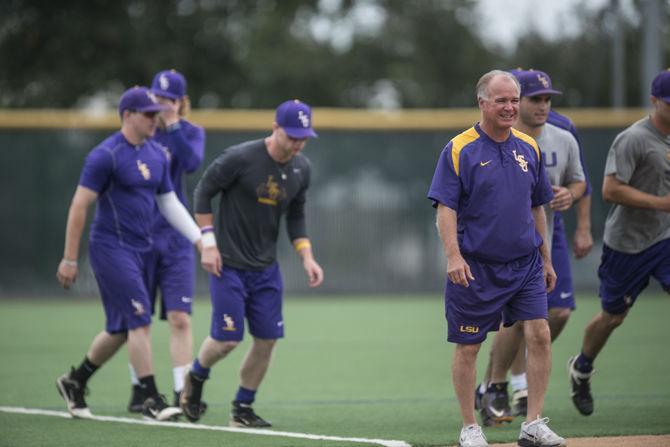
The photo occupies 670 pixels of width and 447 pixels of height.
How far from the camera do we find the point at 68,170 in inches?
819

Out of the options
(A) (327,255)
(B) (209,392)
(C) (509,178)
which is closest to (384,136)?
(A) (327,255)

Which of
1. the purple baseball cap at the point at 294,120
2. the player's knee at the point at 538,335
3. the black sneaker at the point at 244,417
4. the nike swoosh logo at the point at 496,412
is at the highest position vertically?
the purple baseball cap at the point at 294,120

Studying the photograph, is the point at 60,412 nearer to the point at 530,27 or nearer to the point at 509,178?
the point at 509,178

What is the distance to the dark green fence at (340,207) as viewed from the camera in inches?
817

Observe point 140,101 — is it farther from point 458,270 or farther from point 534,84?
point 458,270

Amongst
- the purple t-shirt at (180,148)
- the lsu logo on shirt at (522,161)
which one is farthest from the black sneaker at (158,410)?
the lsu logo on shirt at (522,161)

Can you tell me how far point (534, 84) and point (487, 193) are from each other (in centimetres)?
191

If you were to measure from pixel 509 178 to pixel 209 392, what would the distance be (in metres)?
4.65

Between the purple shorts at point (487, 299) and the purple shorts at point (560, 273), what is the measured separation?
1.85 meters

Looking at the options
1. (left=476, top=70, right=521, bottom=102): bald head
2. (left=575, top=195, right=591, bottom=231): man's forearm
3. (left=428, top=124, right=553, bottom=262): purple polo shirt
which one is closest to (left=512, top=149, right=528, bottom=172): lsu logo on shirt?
(left=428, top=124, right=553, bottom=262): purple polo shirt

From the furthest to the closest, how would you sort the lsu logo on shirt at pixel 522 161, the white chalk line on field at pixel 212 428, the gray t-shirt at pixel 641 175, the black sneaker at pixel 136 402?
1. the black sneaker at pixel 136 402
2. the gray t-shirt at pixel 641 175
3. the white chalk line on field at pixel 212 428
4. the lsu logo on shirt at pixel 522 161

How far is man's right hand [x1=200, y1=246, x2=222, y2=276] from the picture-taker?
29.1ft

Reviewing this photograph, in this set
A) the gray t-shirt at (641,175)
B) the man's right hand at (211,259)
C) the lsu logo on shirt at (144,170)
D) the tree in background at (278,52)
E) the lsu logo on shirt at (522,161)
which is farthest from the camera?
the tree in background at (278,52)

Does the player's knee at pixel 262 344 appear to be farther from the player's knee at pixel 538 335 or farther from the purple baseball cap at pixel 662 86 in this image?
the purple baseball cap at pixel 662 86
